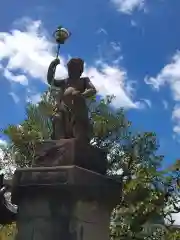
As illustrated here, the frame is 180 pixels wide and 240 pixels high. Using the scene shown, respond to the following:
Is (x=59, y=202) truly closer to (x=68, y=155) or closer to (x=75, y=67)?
(x=68, y=155)

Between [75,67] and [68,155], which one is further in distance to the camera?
[75,67]

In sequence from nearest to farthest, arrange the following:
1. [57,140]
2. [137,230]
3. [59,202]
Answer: [59,202], [57,140], [137,230]

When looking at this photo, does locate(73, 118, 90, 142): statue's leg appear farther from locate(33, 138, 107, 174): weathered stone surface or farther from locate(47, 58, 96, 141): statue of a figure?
locate(33, 138, 107, 174): weathered stone surface

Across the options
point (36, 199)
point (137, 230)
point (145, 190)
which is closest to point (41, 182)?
point (36, 199)

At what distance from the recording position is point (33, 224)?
19.0 ft

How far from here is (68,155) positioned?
6.02 metres

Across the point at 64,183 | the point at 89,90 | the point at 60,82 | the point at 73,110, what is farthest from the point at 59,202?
the point at 60,82

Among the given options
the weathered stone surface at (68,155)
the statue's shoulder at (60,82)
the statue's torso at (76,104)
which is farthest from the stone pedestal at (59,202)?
the statue's shoulder at (60,82)

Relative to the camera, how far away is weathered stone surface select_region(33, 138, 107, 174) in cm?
601

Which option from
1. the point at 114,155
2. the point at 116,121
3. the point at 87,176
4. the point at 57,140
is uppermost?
the point at 116,121

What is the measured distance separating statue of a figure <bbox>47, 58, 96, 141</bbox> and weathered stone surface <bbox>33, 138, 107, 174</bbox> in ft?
0.76

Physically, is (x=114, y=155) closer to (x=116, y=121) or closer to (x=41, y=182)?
(x=116, y=121)

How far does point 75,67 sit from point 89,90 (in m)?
0.53

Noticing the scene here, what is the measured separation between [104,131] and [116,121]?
4.97ft
